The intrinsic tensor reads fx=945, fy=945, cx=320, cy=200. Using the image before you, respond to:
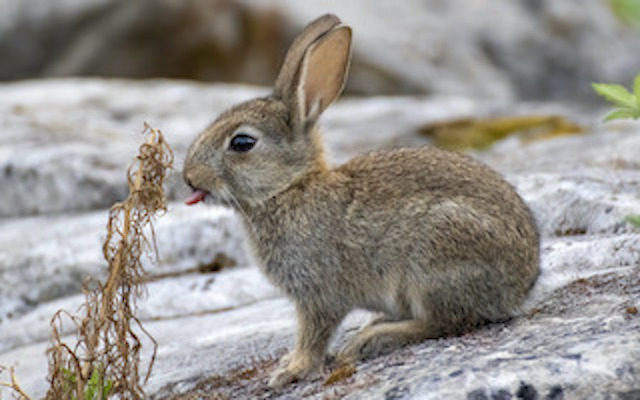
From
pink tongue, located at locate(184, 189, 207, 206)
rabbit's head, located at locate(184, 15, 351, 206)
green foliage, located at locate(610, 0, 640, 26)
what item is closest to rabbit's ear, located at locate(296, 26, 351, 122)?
rabbit's head, located at locate(184, 15, 351, 206)

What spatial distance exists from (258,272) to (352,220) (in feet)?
5.98

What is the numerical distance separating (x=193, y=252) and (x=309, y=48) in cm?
285

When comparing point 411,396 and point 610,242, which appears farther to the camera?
point 610,242

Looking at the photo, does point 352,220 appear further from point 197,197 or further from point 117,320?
point 117,320

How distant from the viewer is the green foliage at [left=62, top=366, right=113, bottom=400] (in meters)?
5.16

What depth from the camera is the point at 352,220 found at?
18.9 feet

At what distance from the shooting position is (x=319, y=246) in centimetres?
574

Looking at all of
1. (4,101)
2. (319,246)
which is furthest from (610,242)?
(4,101)

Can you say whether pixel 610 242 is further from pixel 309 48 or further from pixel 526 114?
pixel 526 114

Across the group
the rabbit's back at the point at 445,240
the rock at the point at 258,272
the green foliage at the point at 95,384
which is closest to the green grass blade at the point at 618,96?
the rabbit's back at the point at 445,240

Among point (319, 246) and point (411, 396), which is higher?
point (319, 246)

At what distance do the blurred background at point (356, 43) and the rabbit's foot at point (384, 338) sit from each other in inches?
420

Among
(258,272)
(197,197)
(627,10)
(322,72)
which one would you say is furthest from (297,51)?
(627,10)

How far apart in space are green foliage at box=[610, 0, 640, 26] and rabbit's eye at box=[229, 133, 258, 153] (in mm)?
15897
